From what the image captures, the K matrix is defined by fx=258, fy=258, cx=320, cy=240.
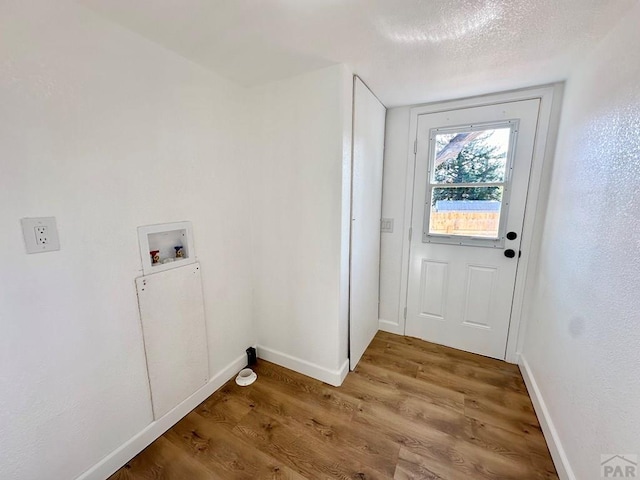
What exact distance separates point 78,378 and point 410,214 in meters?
2.50

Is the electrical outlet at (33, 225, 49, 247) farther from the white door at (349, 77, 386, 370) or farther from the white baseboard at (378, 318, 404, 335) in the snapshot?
the white baseboard at (378, 318, 404, 335)

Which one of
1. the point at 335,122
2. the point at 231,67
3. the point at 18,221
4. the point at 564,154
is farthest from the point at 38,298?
the point at 564,154

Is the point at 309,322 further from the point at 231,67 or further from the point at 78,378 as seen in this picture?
the point at 231,67

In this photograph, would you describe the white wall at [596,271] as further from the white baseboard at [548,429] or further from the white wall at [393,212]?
the white wall at [393,212]

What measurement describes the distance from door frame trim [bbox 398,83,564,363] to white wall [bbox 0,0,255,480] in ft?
6.18

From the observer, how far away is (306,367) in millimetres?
2064

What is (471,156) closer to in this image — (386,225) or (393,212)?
(393,212)

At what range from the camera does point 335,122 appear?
5.49ft

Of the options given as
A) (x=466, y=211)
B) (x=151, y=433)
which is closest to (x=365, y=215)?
(x=466, y=211)

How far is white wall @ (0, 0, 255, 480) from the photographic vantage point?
1.01 m

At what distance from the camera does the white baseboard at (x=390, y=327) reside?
264cm

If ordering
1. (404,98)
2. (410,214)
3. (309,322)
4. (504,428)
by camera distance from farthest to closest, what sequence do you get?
(410,214)
(404,98)
(309,322)
(504,428)

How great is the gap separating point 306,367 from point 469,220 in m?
1.83

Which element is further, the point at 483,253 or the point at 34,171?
the point at 483,253
